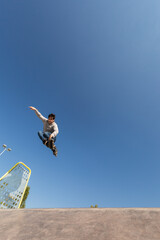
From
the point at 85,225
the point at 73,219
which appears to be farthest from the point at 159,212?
the point at 73,219

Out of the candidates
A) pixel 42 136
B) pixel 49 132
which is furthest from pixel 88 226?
pixel 49 132

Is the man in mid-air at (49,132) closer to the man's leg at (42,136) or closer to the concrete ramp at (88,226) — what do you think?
the man's leg at (42,136)

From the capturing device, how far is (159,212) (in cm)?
123

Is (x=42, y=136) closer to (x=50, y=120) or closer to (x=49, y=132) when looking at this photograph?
(x=49, y=132)

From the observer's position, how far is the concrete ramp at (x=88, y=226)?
1028 millimetres

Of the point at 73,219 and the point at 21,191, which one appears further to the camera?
the point at 21,191

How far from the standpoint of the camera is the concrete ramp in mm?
1028

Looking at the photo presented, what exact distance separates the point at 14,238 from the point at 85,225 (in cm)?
63

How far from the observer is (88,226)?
1.19 meters

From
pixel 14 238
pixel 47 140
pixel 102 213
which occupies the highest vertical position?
pixel 47 140

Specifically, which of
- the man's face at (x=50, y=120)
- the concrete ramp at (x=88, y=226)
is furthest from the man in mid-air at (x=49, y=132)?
the concrete ramp at (x=88, y=226)

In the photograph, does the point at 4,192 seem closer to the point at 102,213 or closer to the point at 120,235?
the point at 102,213

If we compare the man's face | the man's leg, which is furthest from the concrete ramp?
the man's face

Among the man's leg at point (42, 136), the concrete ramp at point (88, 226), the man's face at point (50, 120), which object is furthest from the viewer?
the man's face at point (50, 120)
